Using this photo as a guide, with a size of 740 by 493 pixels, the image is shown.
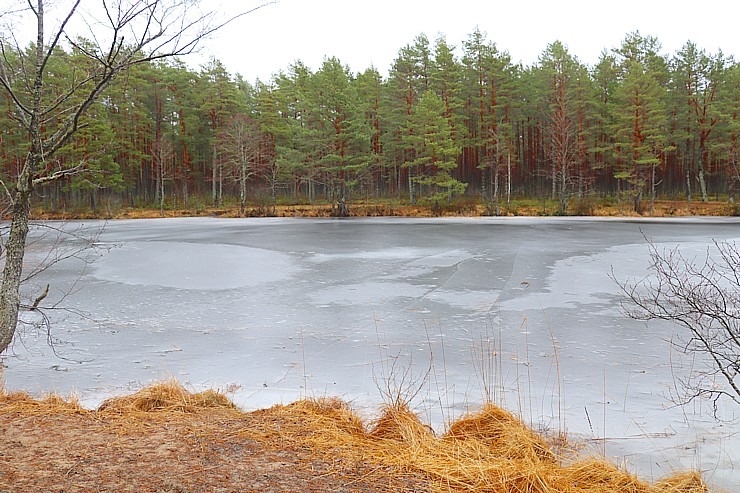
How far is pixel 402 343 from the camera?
6.70 metres

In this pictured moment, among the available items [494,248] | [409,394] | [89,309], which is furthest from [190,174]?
[409,394]

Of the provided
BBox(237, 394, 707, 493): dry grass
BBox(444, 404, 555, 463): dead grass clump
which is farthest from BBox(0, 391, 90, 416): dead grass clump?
BBox(444, 404, 555, 463): dead grass clump

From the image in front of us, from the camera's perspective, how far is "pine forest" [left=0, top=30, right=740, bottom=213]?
3618 centimetres

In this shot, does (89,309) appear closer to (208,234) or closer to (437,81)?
(208,234)

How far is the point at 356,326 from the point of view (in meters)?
7.52

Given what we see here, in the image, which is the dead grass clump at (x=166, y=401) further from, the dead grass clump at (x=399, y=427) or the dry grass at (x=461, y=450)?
the dead grass clump at (x=399, y=427)

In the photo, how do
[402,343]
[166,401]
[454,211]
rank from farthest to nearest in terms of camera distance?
[454,211], [402,343], [166,401]

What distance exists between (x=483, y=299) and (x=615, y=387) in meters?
4.02

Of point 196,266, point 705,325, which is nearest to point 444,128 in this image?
point 196,266

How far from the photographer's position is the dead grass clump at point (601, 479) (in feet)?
10.1

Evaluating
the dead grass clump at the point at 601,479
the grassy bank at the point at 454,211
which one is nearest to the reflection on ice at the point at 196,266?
the dead grass clump at the point at 601,479

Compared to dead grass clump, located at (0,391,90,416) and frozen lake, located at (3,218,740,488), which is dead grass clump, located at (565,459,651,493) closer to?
frozen lake, located at (3,218,740,488)

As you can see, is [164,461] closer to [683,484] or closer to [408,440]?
[408,440]

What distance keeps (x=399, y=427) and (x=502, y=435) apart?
65 centimetres
